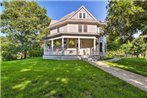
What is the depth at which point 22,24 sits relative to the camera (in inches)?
1340

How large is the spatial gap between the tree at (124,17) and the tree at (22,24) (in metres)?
18.4

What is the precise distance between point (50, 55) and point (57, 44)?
2.93 metres

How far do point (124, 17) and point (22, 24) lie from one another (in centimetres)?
2346

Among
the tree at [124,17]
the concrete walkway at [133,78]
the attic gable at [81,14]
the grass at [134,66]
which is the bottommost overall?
the concrete walkway at [133,78]

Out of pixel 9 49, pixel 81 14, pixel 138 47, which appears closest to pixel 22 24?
pixel 9 49

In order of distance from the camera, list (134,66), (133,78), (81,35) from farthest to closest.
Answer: (81,35)
(134,66)
(133,78)

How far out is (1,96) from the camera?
613cm

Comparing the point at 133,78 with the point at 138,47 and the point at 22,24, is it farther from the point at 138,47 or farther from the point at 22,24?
the point at 138,47

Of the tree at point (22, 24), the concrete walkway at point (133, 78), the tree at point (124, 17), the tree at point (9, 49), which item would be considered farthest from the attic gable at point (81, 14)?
the concrete walkway at point (133, 78)

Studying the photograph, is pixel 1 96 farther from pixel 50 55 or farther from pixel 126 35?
pixel 50 55

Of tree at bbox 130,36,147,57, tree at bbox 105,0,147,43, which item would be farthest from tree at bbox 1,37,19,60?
tree at bbox 130,36,147,57

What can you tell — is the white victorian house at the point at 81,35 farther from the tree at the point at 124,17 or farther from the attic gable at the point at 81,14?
the tree at the point at 124,17

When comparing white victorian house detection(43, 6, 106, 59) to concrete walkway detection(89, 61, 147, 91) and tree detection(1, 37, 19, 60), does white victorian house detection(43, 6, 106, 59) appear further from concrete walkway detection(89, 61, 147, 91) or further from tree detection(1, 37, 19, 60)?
concrete walkway detection(89, 61, 147, 91)

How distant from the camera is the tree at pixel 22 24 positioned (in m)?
34.0
